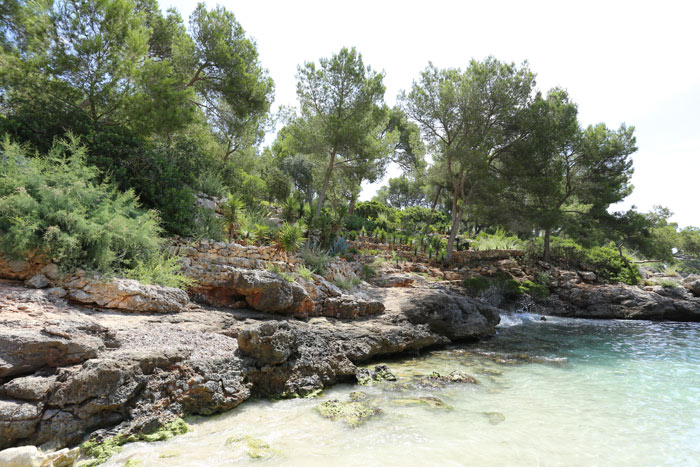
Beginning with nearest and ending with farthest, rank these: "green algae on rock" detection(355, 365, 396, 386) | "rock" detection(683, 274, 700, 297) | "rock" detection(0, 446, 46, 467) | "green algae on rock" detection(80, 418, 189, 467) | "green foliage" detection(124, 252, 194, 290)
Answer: "rock" detection(0, 446, 46, 467), "green algae on rock" detection(80, 418, 189, 467), "green algae on rock" detection(355, 365, 396, 386), "green foliage" detection(124, 252, 194, 290), "rock" detection(683, 274, 700, 297)

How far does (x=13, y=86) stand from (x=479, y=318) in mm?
14611

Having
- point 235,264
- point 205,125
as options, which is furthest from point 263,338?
point 205,125

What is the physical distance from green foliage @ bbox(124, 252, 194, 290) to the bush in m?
0.13

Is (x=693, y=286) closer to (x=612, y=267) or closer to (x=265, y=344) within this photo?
(x=612, y=267)

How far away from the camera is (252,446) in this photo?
338cm

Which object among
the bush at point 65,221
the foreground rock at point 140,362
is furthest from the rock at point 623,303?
the bush at point 65,221

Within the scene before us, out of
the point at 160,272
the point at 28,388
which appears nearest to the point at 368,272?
the point at 160,272

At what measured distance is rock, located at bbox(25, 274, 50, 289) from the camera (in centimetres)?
495

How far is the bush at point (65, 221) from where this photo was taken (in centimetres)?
502

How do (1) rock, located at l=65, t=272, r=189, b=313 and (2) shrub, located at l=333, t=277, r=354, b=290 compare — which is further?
(2) shrub, located at l=333, t=277, r=354, b=290

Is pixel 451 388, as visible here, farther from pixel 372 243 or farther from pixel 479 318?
pixel 372 243

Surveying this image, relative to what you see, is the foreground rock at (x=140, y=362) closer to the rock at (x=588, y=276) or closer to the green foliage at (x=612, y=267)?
the rock at (x=588, y=276)

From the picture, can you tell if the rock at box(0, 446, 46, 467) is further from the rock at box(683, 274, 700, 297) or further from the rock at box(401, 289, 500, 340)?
the rock at box(683, 274, 700, 297)

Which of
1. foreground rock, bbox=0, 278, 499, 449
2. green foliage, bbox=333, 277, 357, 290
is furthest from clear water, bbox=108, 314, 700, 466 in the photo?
green foliage, bbox=333, 277, 357, 290
